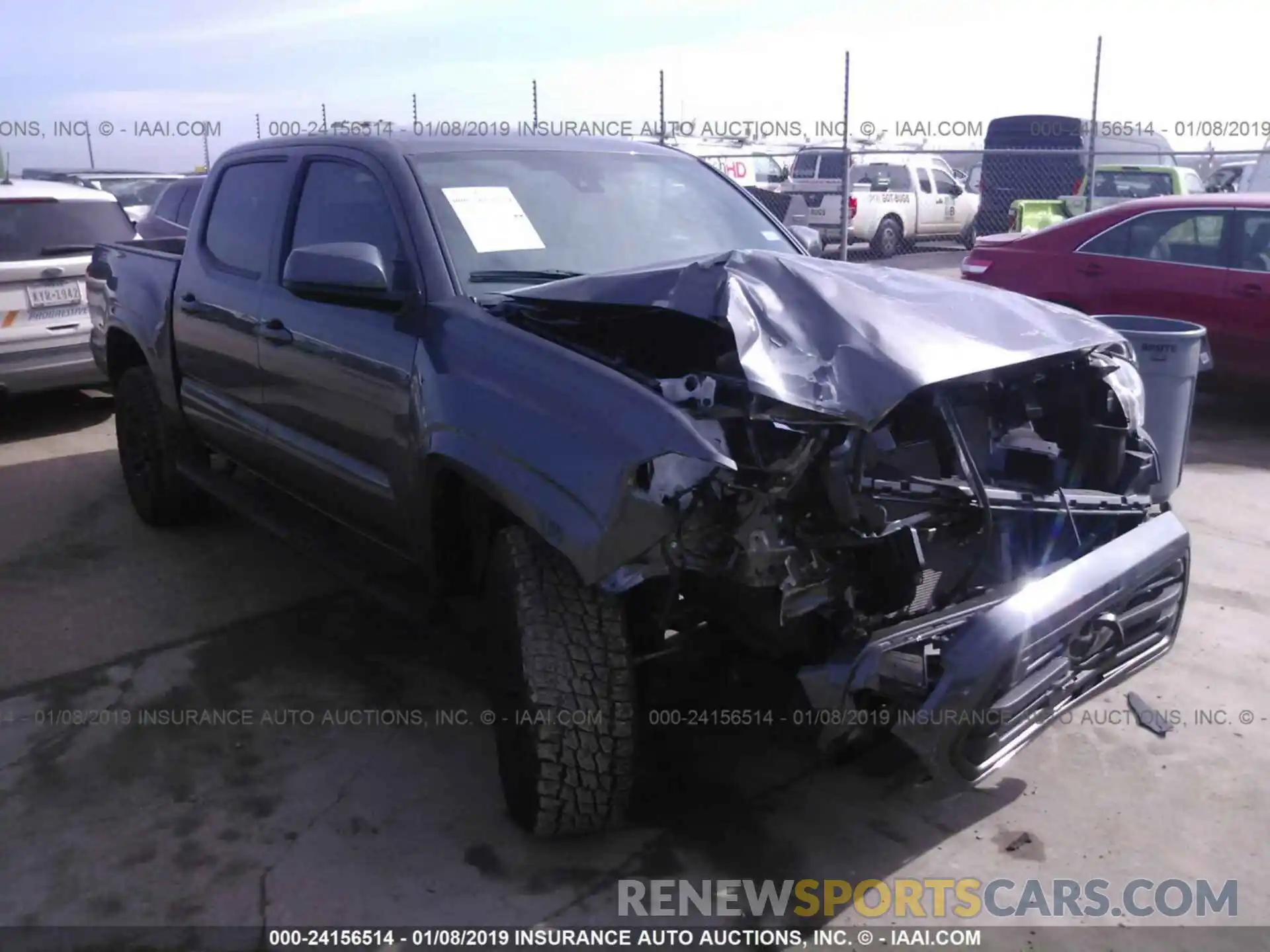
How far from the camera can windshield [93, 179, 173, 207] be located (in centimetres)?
1514

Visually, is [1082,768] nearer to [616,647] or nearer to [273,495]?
[616,647]

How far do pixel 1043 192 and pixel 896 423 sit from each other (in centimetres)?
1806

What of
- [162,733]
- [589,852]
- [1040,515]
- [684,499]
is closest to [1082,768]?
[1040,515]

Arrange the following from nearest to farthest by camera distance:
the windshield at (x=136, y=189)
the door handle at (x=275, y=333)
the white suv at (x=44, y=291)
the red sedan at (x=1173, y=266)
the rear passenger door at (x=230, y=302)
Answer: the door handle at (x=275, y=333) < the rear passenger door at (x=230, y=302) < the red sedan at (x=1173, y=266) < the white suv at (x=44, y=291) < the windshield at (x=136, y=189)

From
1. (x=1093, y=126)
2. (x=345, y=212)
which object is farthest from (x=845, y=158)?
(x=345, y=212)

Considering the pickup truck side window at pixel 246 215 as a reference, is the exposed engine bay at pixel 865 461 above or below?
below

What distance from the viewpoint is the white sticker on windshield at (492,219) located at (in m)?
3.56

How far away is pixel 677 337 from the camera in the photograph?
122 inches

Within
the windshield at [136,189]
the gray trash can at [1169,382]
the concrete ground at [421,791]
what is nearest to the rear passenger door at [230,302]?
the concrete ground at [421,791]

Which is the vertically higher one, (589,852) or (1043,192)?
(1043,192)

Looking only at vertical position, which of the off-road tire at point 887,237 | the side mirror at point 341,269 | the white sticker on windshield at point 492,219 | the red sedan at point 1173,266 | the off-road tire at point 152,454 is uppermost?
the white sticker on windshield at point 492,219

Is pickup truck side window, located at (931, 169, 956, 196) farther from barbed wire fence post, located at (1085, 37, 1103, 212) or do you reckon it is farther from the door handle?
the door handle

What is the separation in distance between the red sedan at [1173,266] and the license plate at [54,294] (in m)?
6.44

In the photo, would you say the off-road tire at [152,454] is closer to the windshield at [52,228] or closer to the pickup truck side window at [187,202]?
the windshield at [52,228]
